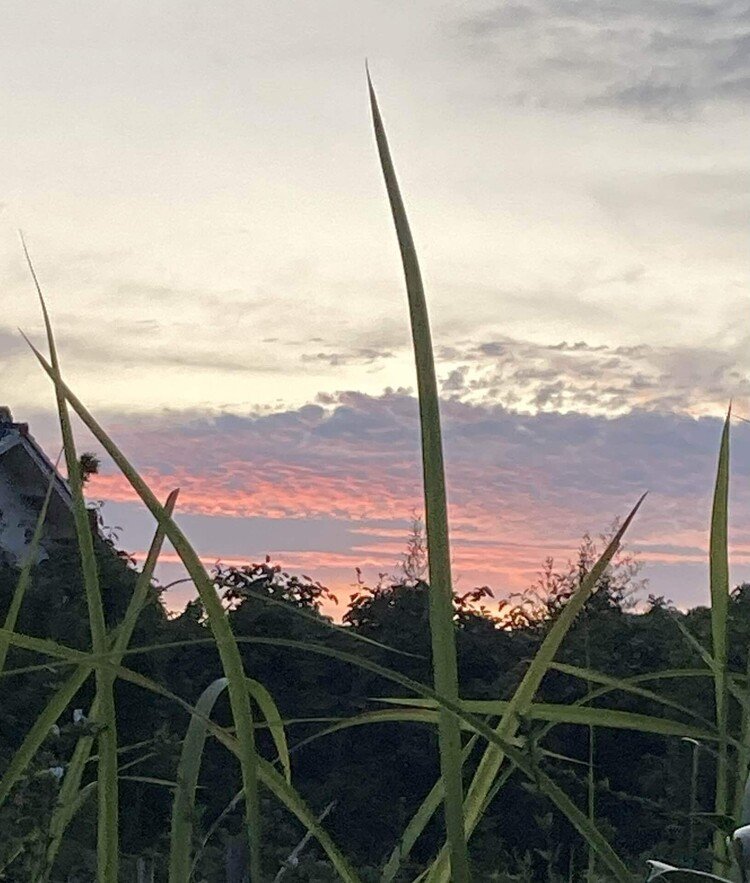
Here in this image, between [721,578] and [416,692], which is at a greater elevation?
[721,578]

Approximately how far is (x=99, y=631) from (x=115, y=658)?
0.10 meters

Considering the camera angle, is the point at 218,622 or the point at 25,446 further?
the point at 25,446

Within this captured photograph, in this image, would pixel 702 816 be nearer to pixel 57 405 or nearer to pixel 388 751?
pixel 57 405

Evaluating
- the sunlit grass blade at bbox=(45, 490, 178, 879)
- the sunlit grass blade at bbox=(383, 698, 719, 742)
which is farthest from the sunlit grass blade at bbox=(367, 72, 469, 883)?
the sunlit grass blade at bbox=(45, 490, 178, 879)

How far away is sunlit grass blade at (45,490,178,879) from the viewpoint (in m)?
1.30

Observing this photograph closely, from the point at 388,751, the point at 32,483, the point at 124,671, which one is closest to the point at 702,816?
the point at 124,671

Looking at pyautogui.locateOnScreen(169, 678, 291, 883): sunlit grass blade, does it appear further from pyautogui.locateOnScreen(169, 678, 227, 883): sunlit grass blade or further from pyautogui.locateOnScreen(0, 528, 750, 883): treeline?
pyautogui.locateOnScreen(0, 528, 750, 883): treeline

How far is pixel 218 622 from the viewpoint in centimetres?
102

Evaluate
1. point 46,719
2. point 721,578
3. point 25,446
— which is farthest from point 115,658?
point 25,446

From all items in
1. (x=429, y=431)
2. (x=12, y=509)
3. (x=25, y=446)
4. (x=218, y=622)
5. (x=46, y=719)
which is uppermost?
(x=25, y=446)

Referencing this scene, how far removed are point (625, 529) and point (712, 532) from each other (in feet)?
0.26

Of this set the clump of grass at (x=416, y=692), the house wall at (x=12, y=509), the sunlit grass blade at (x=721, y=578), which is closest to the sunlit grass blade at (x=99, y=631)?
the clump of grass at (x=416, y=692)

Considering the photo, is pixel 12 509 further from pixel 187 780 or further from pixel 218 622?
pixel 218 622

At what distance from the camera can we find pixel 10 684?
646 cm
